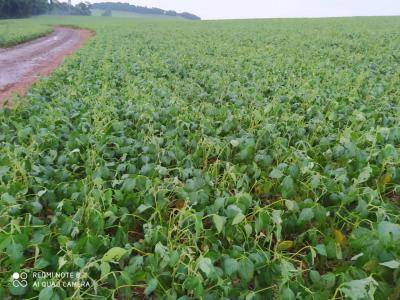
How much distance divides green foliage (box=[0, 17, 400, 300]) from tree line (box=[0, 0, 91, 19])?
70.8 meters

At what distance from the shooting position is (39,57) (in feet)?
77.2

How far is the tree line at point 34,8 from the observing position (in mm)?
68938

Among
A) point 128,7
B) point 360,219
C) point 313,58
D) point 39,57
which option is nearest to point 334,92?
point 360,219

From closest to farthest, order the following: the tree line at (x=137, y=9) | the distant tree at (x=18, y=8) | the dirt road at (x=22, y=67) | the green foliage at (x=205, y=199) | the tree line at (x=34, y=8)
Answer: the green foliage at (x=205, y=199) → the dirt road at (x=22, y=67) → the distant tree at (x=18, y=8) → the tree line at (x=34, y=8) → the tree line at (x=137, y=9)

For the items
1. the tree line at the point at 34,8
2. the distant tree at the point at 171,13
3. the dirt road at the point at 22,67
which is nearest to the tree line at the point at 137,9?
the distant tree at the point at 171,13

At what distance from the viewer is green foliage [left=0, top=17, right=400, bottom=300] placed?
8.82 ft

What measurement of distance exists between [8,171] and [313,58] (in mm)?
12398

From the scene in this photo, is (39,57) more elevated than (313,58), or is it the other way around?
(313,58)

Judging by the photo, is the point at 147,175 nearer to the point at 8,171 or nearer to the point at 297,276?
the point at 8,171

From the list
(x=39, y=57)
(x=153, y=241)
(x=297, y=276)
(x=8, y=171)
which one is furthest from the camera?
(x=39, y=57)

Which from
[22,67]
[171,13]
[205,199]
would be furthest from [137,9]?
[205,199]

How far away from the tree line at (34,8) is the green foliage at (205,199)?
70.8 meters

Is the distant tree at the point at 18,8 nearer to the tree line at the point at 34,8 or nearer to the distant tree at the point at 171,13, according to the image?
the tree line at the point at 34,8

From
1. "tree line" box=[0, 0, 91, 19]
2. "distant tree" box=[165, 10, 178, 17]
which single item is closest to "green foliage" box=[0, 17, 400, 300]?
"tree line" box=[0, 0, 91, 19]
